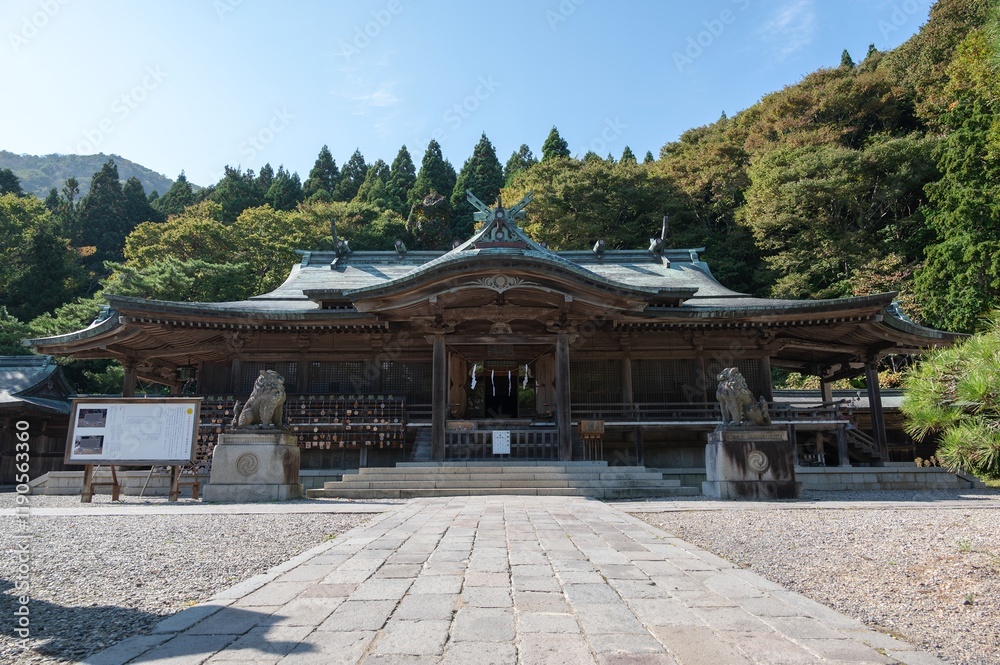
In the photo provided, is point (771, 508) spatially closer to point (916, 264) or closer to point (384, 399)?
point (384, 399)

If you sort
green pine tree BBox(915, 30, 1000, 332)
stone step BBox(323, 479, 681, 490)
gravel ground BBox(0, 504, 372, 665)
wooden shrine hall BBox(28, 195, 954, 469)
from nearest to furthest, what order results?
gravel ground BBox(0, 504, 372, 665)
stone step BBox(323, 479, 681, 490)
wooden shrine hall BBox(28, 195, 954, 469)
green pine tree BBox(915, 30, 1000, 332)

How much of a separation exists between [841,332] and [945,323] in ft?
45.7

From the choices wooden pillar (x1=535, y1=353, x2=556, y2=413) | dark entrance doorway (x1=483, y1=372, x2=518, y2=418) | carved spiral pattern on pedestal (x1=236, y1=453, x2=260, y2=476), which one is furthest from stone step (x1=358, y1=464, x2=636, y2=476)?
dark entrance doorway (x1=483, y1=372, x2=518, y2=418)

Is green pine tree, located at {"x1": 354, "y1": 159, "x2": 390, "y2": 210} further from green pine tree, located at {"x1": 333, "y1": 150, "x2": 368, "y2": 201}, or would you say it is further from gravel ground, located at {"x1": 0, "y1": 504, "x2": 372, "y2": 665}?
gravel ground, located at {"x1": 0, "y1": 504, "x2": 372, "y2": 665}

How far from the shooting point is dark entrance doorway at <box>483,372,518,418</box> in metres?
20.5

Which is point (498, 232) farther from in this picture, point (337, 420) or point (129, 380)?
point (129, 380)

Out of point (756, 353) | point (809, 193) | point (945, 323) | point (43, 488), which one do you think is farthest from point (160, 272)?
point (945, 323)

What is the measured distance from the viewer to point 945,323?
25.1 m

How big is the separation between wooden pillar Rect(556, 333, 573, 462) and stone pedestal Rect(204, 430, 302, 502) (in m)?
6.17

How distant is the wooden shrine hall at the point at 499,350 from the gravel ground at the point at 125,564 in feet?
22.4

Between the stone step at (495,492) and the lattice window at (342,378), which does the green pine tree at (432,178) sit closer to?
the lattice window at (342,378)

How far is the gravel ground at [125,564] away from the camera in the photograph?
3.06m

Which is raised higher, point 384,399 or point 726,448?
point 384,399

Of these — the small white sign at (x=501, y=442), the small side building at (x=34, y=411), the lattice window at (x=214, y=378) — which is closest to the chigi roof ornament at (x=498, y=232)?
the small white sign at (x=501, y=442)
